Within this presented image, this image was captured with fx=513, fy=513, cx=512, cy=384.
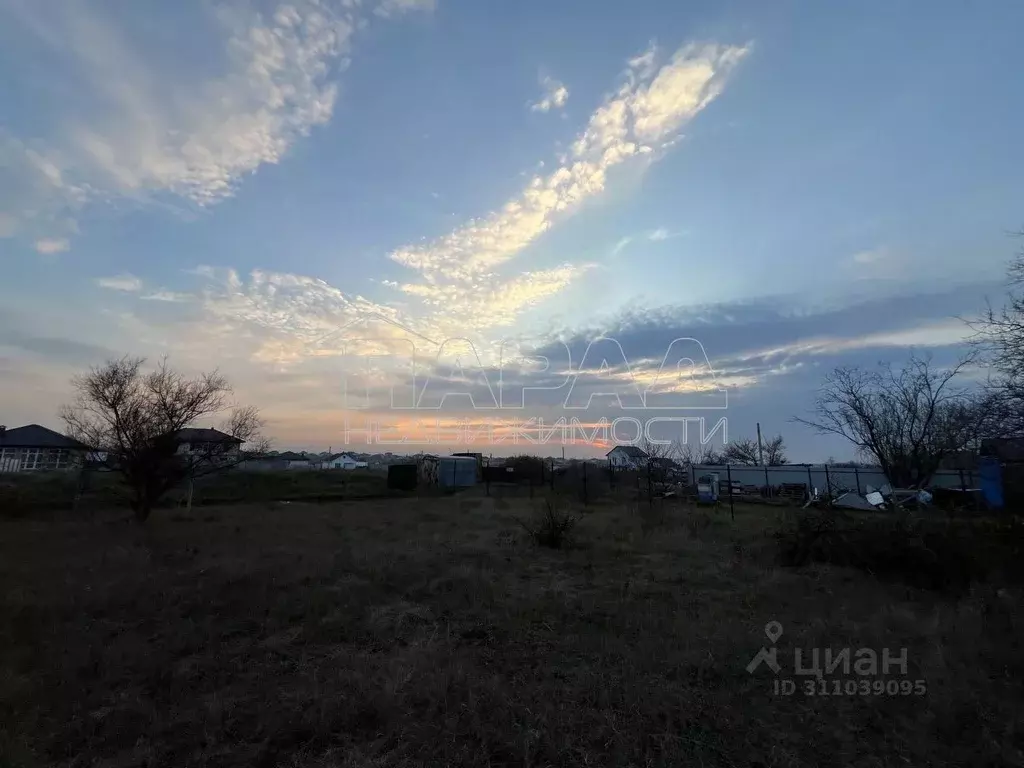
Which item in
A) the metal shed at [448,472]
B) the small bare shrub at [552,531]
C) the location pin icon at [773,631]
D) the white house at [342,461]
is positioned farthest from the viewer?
the white house at [342,461]

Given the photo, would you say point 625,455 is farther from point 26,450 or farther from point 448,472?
point 26,450

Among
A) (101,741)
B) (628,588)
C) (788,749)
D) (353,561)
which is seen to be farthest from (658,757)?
(353,561)

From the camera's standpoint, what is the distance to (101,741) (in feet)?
10.6

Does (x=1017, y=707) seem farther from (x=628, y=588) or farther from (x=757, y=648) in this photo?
(x=628, y=588)

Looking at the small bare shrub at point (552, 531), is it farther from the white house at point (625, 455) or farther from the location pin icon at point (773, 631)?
the white house at point (625, 455)

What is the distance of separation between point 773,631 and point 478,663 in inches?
115

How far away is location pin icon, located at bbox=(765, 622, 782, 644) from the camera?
488 cm

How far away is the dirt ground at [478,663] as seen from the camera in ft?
10.3

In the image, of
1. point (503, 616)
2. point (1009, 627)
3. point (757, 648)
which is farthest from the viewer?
point (503, 616)

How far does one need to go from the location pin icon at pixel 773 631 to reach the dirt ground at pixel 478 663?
0.07 meters

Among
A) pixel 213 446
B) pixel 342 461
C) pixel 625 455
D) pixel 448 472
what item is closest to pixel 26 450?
pixel 448 472

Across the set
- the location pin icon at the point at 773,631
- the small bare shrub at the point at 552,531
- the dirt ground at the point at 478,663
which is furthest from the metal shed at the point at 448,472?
the location pin icon at the point at 773,631

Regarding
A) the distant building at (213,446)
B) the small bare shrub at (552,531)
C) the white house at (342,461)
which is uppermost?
the distant building at (213,446)

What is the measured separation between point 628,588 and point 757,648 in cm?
235
